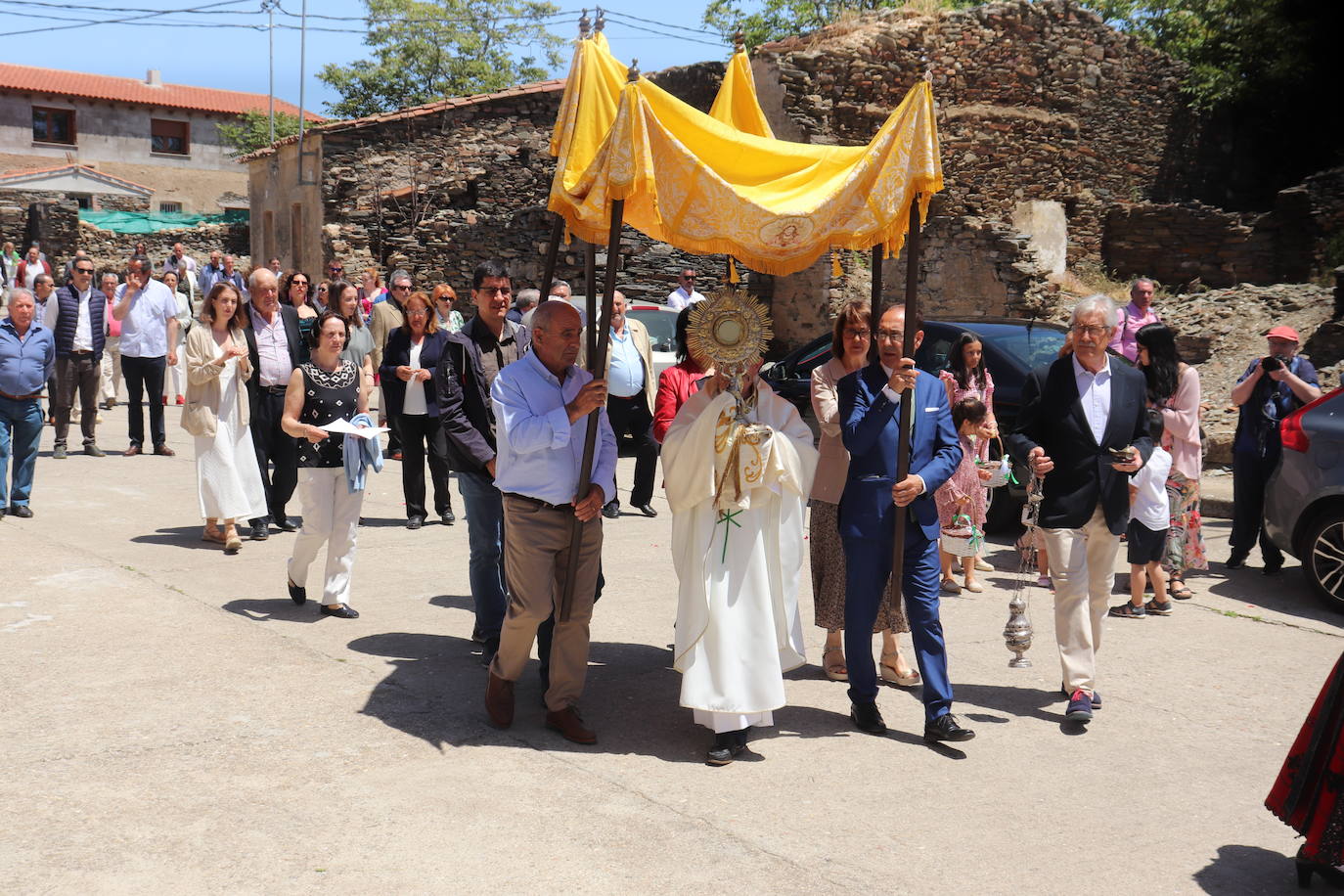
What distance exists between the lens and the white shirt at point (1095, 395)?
604 centimetres

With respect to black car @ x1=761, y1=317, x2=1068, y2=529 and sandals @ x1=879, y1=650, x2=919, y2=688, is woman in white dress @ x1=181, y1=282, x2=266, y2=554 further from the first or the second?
sandals @ x1=879, y1=650, x2=919, y2=688

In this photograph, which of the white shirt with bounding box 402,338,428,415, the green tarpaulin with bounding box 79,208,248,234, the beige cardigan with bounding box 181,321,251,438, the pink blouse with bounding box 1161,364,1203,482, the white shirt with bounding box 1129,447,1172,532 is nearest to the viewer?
the white shirt with bounding box 1129,447,1172,532

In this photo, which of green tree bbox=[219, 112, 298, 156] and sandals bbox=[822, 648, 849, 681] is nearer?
sandals bbox=[822, 648, 849, 681]

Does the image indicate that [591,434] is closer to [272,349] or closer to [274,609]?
[274,609]

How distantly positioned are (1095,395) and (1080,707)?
4.92 feet

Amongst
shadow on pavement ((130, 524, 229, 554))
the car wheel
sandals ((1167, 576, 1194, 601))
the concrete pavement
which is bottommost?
the concrete pavement

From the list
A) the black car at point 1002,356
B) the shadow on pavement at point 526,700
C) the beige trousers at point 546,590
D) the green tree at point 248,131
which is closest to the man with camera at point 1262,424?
the black car at point 1002,356

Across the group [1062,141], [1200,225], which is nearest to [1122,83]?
[1062,141]

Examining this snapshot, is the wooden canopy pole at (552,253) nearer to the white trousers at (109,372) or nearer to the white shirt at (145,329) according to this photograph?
the white shirt at (145,329)

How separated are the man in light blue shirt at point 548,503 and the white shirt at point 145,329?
8.97 m

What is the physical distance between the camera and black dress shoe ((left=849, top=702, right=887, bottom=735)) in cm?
573

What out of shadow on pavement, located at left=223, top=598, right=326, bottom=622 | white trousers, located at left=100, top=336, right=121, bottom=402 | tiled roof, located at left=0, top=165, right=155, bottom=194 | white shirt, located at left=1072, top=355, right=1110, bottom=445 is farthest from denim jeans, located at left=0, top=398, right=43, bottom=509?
tiled roof, located at left=0, top=165, right=155, bottom=194

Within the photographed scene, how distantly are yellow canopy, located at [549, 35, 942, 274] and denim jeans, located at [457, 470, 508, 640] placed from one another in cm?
151

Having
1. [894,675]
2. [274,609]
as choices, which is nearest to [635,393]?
[274,609]
